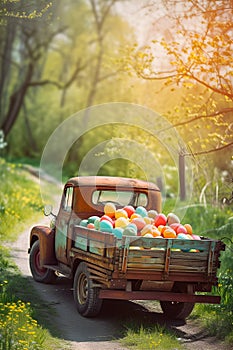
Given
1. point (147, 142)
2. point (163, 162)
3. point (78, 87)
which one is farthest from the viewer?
point (78, 87)

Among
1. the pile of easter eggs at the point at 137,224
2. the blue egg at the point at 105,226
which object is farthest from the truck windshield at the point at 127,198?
the blue egg at the point at 105,226

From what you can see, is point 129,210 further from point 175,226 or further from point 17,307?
point 17,307

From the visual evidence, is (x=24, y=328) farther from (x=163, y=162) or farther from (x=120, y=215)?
(x=163, y=162)

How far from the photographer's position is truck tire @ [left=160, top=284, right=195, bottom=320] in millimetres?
9289

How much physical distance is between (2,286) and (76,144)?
3771 cm

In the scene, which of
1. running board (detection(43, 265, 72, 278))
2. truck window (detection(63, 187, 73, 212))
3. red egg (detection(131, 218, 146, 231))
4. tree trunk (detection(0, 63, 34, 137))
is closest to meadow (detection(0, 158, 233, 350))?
running board (detection(43, 265, 72, 278))

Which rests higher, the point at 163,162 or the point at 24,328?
the point at 163,162

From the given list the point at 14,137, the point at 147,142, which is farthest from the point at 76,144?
the point at 147,142

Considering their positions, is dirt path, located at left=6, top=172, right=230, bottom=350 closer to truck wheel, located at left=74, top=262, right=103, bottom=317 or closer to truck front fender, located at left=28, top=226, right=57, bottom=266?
truck wheel, located at left=74, top=262, right=103, bottom=317

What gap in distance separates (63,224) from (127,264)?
224 cm

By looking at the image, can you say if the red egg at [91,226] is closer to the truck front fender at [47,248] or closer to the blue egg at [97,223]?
the blue egg at [97,223]

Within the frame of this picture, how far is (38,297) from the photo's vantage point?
10117 millimetres

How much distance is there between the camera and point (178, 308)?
9461 millimetres

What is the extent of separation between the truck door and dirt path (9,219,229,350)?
0.63m
